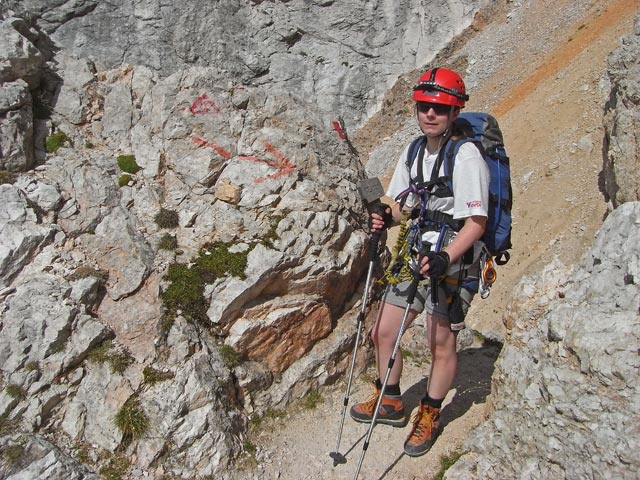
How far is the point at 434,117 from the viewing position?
17.4 feet

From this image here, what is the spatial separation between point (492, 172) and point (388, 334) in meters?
2.18

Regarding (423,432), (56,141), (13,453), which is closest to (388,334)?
(423,432)

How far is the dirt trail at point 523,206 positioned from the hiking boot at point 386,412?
0.13 metres

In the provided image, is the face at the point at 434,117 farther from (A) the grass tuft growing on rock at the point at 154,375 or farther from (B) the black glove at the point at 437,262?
(A) the grass tuft growing on rock at the point at 154,375

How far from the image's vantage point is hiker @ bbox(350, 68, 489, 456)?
5.02m

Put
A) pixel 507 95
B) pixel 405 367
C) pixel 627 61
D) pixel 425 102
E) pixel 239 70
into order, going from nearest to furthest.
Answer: pixel 425 102
pixel 405 367
pixel 627 61
pixel 507 95
pixel 239 70

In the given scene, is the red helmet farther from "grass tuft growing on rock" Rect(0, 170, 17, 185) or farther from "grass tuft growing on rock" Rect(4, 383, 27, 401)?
"grass tuft growing on rock" Rect(0, 170, 17, 185)

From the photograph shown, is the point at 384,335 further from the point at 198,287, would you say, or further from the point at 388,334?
the point at 198,287

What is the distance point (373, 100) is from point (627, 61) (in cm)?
3161

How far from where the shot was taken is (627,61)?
412 inches

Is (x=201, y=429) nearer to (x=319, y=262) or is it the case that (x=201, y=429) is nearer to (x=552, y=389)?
(x=319, y=262)

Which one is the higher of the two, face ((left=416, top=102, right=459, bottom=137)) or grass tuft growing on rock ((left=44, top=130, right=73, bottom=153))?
face ((left=416, top=102, right=459, bottom=137))

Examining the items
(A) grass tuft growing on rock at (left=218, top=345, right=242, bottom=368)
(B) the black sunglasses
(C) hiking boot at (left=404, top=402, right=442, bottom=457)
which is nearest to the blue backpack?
(B) the black sunglasses

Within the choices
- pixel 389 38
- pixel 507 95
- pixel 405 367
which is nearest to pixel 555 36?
pixel 507 95
